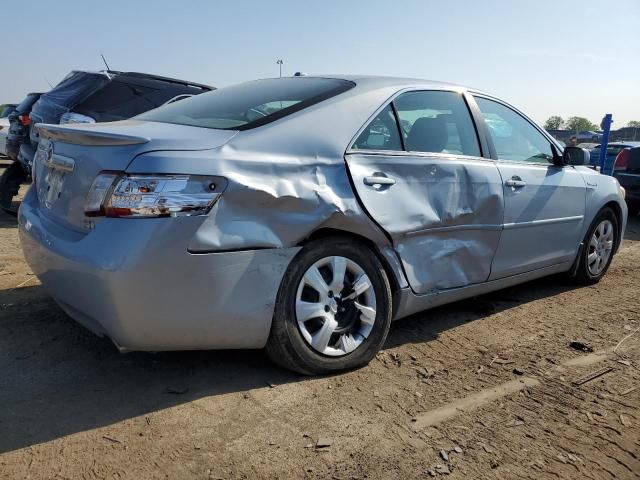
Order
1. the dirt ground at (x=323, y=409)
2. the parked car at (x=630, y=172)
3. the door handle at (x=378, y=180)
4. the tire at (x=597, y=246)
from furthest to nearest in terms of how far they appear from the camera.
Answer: the parked car at (x=630, y=172) < the tire at (x=597, y=246) < the door handle at (x=378, y=180) < the dirt ground at (x=323, y=409)

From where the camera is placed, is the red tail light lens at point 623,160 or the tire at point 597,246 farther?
the red tail light lens at point 623,160

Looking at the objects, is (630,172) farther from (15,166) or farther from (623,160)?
(15,166)

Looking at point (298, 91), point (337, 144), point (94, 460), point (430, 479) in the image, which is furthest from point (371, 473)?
point (298, 91)

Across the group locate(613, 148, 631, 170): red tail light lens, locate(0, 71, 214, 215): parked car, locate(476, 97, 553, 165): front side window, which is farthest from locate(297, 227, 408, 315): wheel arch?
locate(613, 148, 631, 170): red tail light lens

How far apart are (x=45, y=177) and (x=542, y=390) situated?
9.43 ft

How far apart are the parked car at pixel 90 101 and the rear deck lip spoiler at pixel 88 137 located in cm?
353

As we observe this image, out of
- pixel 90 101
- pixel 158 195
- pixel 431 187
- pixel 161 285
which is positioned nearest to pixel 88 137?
pixel 158 195

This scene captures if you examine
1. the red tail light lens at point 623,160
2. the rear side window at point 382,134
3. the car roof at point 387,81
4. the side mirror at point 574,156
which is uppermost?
the car roof at point 387,81

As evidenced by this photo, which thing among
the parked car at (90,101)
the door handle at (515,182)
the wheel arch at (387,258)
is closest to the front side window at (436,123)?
the door handle at (515,182)

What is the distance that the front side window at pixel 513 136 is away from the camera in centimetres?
408

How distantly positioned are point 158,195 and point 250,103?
1.09 meters

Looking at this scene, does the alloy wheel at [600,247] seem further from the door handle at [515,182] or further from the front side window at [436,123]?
the front side window at [436,123]

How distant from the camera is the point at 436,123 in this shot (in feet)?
12.1

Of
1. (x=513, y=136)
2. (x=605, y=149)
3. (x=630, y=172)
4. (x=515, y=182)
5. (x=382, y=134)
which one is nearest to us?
(x=382, y=134)
